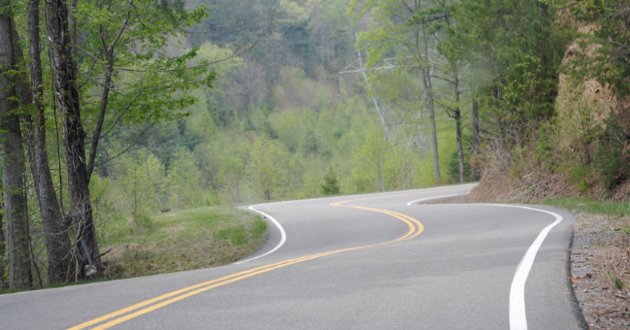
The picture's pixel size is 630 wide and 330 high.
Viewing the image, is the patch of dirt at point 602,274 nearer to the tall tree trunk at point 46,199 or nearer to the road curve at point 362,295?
the road curve at point 362,295

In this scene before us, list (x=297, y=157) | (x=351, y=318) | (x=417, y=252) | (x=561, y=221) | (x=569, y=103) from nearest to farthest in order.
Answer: (x=351, y=318) < (x=417, y=252) < (x=561, y=221) < (x=569, y=103) < (x=297, y=157)

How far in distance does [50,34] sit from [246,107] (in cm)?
8306

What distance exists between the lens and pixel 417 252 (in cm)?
1005

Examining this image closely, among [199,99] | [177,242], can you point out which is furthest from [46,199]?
[199,99]

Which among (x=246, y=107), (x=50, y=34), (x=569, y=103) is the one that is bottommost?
(x=569, y=103)

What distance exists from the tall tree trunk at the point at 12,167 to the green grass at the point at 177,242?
2.43m

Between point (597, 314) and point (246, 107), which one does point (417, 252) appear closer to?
point (597, 314)

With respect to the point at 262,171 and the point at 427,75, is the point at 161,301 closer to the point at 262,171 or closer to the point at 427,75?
the point at 427,75

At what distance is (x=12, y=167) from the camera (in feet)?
47.5

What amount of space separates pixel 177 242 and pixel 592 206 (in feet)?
37.7

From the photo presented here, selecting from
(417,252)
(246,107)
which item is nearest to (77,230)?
(417,252)

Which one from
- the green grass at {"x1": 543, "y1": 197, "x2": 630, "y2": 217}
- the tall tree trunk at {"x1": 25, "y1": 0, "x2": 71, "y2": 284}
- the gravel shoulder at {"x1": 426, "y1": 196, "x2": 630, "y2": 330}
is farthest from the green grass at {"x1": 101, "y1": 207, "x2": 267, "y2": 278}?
the gravel shoulder at {"x1": 426, "y1": 196, "x2": 630, "y2": 330}

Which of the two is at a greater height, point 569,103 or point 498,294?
point 569,103

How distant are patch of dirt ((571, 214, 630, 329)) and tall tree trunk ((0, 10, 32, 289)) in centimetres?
1170
